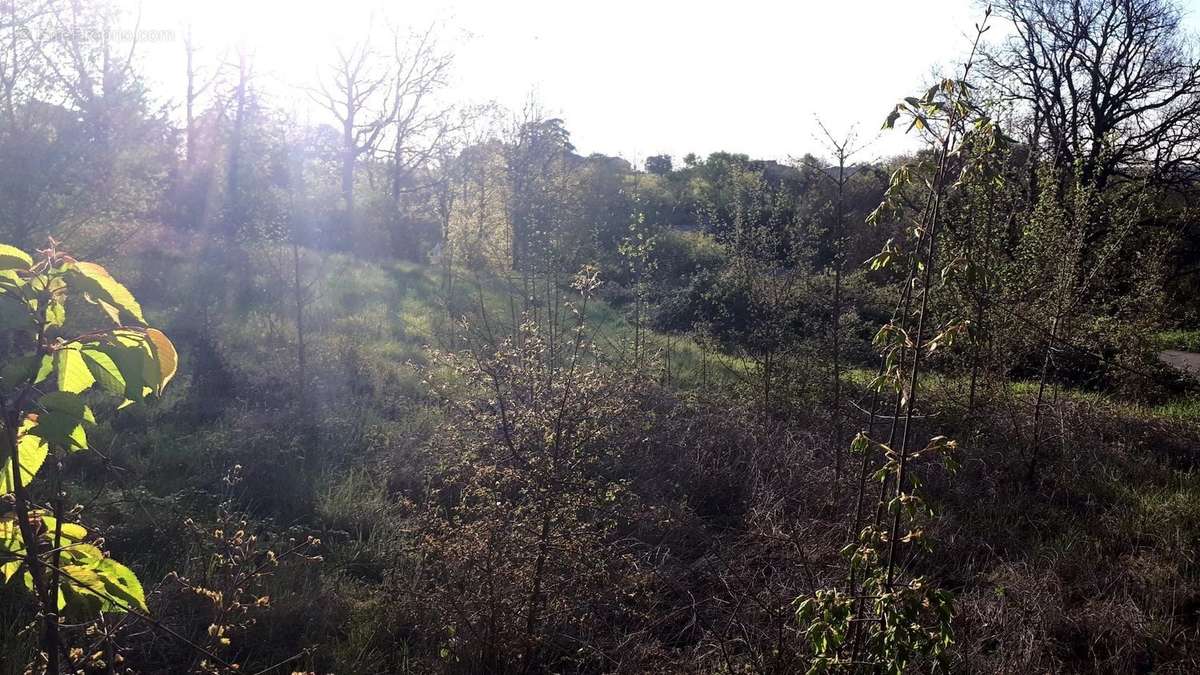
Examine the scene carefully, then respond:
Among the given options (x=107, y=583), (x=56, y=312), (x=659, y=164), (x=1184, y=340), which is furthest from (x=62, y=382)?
(x=659, y=164)

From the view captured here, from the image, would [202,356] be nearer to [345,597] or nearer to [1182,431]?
[345,597]

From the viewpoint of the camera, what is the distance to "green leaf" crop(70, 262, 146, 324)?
1.36 m

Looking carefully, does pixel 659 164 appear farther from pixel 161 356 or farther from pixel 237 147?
pixel 161 356

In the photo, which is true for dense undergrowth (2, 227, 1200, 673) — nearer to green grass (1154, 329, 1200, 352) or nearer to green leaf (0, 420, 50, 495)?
green leaf (0, 420, 50, 495)

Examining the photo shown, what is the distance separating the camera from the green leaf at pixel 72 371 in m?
1.41

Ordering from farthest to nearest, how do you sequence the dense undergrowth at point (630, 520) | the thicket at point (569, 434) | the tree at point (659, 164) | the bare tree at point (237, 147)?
the tree at point (659, 164) → the bare tree at point (237, 147) → the dense undergrowth at point (630, 520) → the thicket at point (569, 434)

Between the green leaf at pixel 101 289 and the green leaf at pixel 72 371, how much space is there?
0.33 ft

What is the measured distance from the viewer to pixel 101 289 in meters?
1.38

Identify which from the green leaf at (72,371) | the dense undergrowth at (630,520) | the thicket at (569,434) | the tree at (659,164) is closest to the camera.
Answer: the green leaf at (72,371)

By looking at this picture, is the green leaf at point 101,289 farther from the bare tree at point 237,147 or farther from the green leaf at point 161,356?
the bare tree at point 237,147

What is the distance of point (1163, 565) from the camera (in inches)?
214

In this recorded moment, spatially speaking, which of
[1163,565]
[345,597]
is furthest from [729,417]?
[345,597]

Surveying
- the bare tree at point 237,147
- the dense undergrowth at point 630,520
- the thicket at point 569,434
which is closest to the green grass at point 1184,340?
the thicket at point 569,434

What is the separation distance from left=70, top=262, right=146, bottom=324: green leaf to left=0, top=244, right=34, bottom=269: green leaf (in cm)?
7
